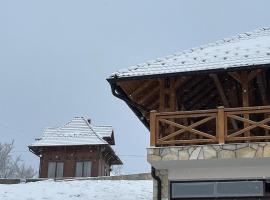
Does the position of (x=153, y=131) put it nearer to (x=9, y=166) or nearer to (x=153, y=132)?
(x=153, y=132)

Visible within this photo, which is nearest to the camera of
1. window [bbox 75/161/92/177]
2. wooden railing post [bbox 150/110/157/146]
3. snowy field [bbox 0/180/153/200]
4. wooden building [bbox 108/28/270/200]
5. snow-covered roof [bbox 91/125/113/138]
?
wooden building [bbox 108/28/270/200]

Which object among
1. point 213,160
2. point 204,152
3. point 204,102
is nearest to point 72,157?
point 204,102

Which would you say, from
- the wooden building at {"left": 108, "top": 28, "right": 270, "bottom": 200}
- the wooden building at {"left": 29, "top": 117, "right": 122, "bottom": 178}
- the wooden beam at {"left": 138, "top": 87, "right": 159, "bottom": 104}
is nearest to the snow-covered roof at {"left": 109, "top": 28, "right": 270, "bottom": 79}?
the wooden building at {"left": 108, "top": 28, "right": 270, "bottom": 200}

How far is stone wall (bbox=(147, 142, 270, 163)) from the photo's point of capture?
11.1 metres

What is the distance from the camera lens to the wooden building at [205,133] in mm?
11445

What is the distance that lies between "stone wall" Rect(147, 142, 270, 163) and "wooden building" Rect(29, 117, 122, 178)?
66.6 feet

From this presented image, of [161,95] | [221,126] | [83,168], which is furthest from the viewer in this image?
[83,168]

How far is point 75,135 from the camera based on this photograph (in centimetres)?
3306

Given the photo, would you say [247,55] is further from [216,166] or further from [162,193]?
[162,193]

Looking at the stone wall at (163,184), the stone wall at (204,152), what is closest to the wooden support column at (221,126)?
the stone wall at (204,152)

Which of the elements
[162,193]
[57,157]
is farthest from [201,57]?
[57,157]

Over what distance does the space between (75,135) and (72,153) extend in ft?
4.30

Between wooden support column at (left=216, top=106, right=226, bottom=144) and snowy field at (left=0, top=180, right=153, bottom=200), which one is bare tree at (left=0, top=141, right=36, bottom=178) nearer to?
snowy field at (left=0, top=180, right=153, bottom=200)

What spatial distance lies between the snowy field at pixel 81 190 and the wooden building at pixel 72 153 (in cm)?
1052
